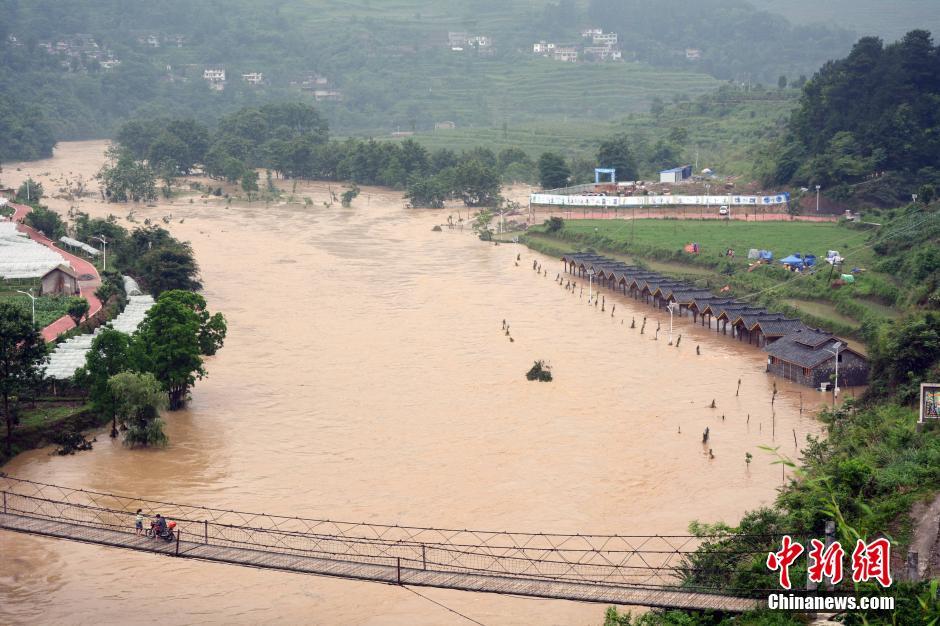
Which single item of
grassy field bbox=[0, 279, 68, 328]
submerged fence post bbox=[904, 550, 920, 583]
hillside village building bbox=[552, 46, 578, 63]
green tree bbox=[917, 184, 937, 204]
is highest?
hillside village building bbox=[552, 46, 578, 63]

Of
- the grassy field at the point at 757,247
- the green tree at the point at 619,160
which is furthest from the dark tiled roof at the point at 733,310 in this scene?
the green tree at the point at 619,160

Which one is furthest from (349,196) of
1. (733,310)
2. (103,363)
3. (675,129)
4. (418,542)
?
(418,542)

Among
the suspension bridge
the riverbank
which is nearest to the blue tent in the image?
the suspension bridge

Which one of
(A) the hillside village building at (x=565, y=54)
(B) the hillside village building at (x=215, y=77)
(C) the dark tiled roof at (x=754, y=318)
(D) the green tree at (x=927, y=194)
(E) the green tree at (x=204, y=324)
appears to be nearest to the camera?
(E) the green tree at (x=204, y=324)

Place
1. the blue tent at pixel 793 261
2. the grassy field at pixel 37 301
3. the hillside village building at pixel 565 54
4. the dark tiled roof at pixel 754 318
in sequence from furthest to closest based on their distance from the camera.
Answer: the hillside village building at pixel 565 54, the blue tent at pixel 793 261, the dark tiled roof at pixel 754 318, the grassy field at pixel 37 301

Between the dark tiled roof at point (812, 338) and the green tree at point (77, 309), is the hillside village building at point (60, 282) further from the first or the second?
the dark tiled roof at point (812, 338)

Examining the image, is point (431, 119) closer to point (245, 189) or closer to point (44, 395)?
point (245, 189)

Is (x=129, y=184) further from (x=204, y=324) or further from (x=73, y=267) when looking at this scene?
(x=204, y=324)

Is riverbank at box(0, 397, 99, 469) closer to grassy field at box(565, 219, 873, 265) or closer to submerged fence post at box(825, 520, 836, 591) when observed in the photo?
submerged fence post at box(825, 520, 836, 591)
